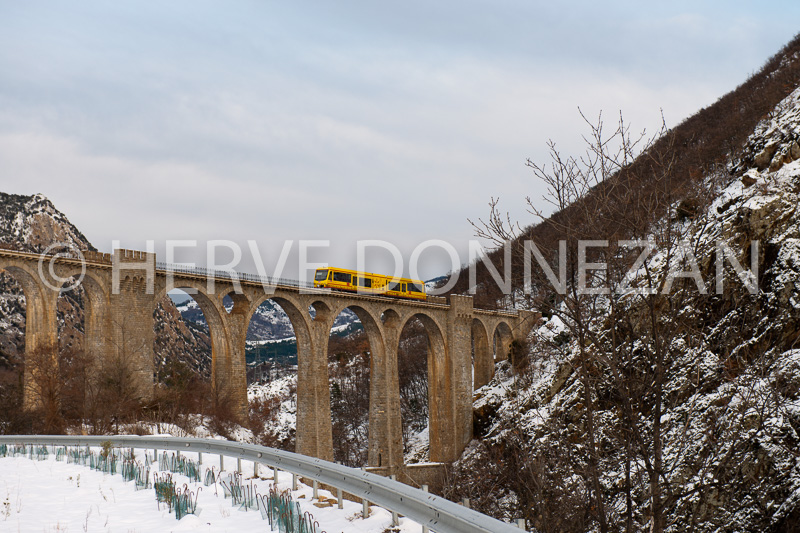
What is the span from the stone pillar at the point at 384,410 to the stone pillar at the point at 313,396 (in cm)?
527

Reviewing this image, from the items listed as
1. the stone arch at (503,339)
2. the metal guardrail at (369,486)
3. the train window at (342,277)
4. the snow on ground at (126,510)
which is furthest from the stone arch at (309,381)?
the snow on ground at (126,510)

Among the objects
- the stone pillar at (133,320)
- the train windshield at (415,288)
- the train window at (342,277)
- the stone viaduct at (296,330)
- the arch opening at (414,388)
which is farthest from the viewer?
the arch opening at (414,388)

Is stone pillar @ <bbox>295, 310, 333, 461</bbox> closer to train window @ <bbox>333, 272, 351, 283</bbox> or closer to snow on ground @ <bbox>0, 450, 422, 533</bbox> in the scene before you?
train window @ <bbox>333, 272, 351, 283</bbox>

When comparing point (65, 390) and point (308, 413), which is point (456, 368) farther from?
point (65, 390)

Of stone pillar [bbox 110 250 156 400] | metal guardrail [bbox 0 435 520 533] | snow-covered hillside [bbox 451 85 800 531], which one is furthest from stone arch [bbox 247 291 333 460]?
metal guardrail [bbox 0 435 520 533]

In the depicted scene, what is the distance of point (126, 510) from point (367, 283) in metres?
33.8

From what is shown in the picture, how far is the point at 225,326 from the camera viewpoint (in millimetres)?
30953

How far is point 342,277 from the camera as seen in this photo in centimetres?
3812

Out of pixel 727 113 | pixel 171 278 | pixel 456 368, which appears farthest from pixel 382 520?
pixel 727 113

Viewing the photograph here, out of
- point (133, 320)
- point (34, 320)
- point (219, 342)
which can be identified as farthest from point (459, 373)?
point (34, 320)

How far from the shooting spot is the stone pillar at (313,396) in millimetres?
34000

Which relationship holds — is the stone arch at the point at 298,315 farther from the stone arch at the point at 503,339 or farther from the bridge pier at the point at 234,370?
the stone arch at the point at 503,339

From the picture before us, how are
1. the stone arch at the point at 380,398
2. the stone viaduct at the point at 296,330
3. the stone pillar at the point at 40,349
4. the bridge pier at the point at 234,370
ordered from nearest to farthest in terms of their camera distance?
the stone pillar at the point at 40,349, the stone viaduct at the point at 296,330, the bridge pier at the point at 234,370, the stone arch at the point at 380,398

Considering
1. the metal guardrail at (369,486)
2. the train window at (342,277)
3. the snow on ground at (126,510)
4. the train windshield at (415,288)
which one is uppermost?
the train window at (342,277)
